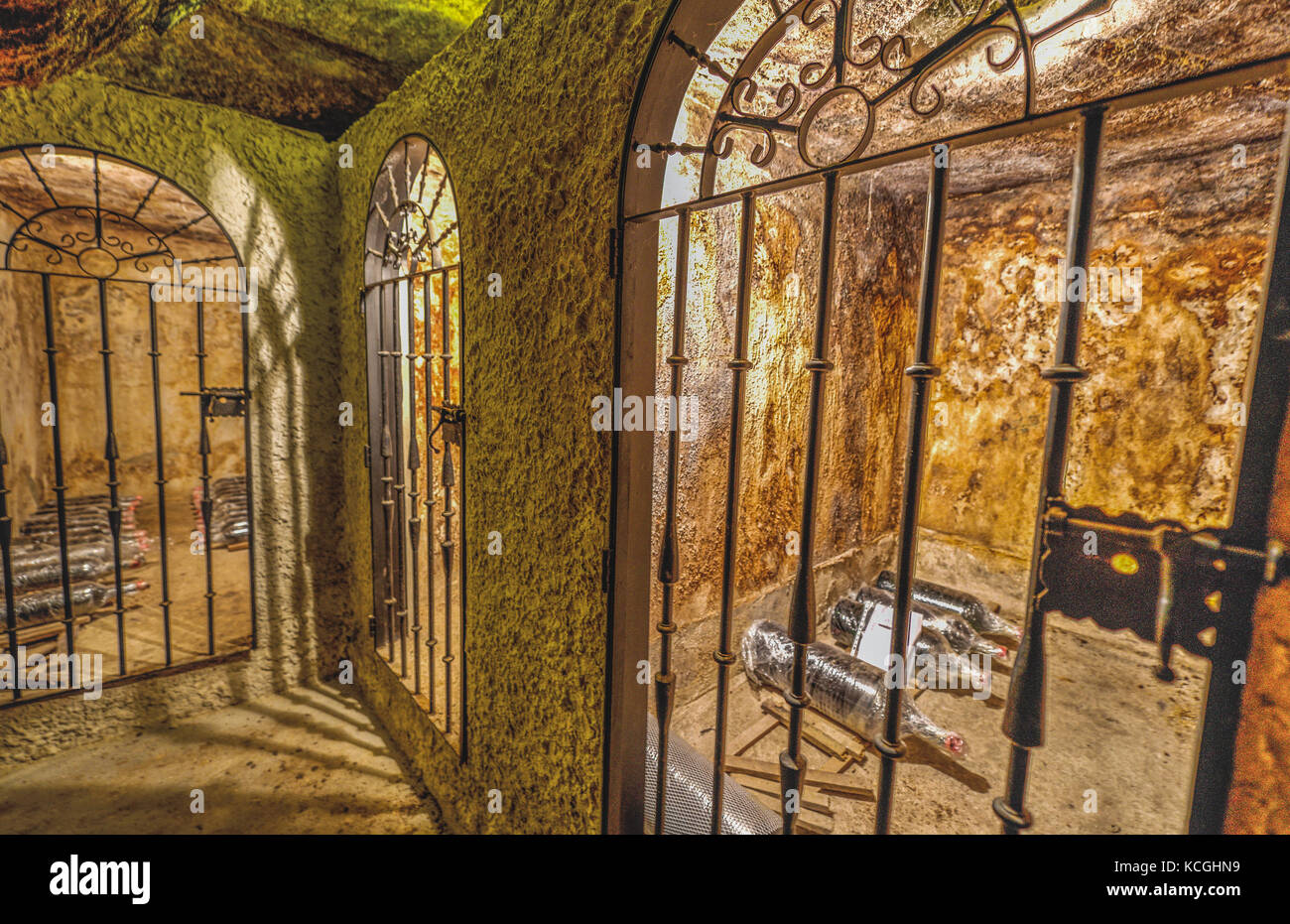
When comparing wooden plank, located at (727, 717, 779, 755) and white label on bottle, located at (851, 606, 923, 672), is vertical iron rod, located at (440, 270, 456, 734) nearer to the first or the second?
wooden plank, located at (727, 717, 779, 755)

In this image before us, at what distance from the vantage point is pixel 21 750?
2.64m

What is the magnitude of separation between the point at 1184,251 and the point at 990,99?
2.31 m

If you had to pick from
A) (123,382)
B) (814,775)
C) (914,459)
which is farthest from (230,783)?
(123,382)

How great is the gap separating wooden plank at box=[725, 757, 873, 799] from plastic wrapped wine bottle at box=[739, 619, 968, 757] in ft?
0.77

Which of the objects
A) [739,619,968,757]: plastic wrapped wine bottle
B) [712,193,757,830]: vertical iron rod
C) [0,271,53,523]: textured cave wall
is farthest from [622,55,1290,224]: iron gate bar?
[0,271,53,523]: textured cave wall

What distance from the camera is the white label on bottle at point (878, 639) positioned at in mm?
3014

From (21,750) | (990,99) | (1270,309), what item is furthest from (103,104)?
(990,99)

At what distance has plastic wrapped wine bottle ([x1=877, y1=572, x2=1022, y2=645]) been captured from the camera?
12.8 feet

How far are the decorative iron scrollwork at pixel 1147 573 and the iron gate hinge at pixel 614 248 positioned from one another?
101 centimetres

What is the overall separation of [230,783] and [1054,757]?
400 cm

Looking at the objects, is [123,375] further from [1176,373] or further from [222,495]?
[1176,373]

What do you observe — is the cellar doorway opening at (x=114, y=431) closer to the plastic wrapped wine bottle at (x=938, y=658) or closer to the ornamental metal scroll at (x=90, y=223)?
the ornamental metal scroll at (x=90, y=223)

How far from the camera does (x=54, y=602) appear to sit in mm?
3318

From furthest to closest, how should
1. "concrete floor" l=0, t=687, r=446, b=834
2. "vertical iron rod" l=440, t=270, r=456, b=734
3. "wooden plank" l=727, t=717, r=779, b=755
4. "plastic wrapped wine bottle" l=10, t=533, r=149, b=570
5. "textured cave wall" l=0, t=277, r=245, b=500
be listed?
"textured cave wall" l=0, t=277, r=245, b=500, "plastic wrapped wine bottle" l=10, t=533, r=149, b=570, "wooden plank" l=727, t=717, r=779, b=755, "concrete floor" l=0, t=687, r=446, b=834, "vertical iron rod" l=440, t=270, r=456, b=734
